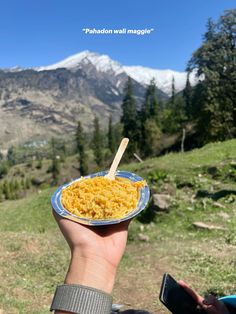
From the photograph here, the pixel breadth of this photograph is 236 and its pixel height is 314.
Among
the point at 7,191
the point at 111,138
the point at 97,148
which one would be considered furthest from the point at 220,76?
the point at 7,191

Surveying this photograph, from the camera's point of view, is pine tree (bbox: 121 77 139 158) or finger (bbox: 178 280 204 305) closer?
finger (bbox: 178 280 204 305)

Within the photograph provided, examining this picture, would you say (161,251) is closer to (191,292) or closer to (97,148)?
(191,292)

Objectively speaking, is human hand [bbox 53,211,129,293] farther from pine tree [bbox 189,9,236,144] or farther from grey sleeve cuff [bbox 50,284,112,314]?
pine tree [bbox 189,9,236,144]

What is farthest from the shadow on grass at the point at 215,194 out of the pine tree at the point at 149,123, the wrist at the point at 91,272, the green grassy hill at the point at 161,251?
the pine tree at the point at 149,123

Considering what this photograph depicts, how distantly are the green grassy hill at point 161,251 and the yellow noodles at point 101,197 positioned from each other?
15.0 ft

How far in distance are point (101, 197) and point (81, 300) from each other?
123 cm

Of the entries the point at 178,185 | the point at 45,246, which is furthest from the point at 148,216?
the point at 45,246

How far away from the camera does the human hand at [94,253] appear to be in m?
2.29

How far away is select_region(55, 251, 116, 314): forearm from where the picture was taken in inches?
88.0

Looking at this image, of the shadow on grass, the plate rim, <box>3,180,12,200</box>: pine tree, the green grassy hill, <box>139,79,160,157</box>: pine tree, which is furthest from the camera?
<box>3,180,12,200</box>: pine tree

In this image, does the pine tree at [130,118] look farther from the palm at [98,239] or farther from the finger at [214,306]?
the palm at [98,239]

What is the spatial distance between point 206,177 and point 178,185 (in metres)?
1.29

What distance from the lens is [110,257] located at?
2.42 meters

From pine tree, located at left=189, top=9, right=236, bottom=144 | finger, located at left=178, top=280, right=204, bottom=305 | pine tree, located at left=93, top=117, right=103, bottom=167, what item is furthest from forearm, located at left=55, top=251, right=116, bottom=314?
pine tree, located at left=93, top=117, right=103, bottom=167
